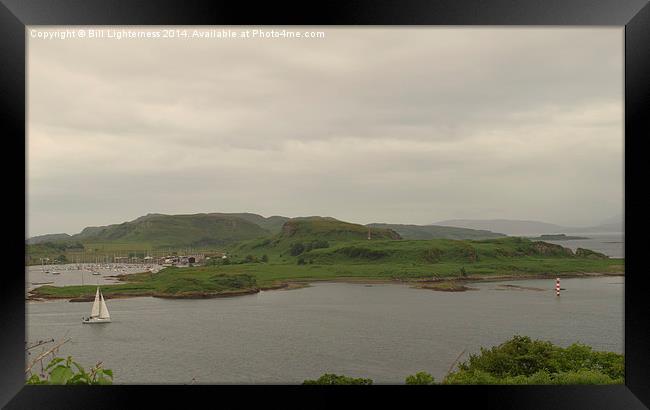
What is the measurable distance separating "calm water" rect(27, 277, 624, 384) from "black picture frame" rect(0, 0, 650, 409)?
1635 cm

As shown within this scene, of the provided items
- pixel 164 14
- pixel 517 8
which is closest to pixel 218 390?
pixel 164 14

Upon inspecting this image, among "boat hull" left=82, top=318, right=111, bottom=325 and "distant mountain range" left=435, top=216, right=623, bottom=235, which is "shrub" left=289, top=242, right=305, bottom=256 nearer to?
"distant mountain range" left=435, top=216, right=623, bottom=235

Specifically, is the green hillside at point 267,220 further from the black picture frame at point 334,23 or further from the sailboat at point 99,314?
the black picture frame at point 334,23

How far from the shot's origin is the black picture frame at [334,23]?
176 cm

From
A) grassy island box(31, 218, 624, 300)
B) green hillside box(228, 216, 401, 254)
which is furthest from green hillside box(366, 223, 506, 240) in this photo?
grassy island box(31, 218, 624, 300)

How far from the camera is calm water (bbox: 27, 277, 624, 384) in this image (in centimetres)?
1959

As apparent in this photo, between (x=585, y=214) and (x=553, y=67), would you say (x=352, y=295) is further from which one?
(x=553, y=67)

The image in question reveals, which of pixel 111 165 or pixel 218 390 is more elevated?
pixel 111 165

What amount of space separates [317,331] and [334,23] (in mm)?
20179

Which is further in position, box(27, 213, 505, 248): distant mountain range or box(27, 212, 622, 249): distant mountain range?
box(27, 213, 505, 248): distant mountain range

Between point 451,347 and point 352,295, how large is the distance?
28.2 ft

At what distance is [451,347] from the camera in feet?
63.8

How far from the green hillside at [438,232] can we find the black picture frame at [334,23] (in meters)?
30.6

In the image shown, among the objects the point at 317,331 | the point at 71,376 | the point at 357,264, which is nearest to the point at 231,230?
the point at 357,264
